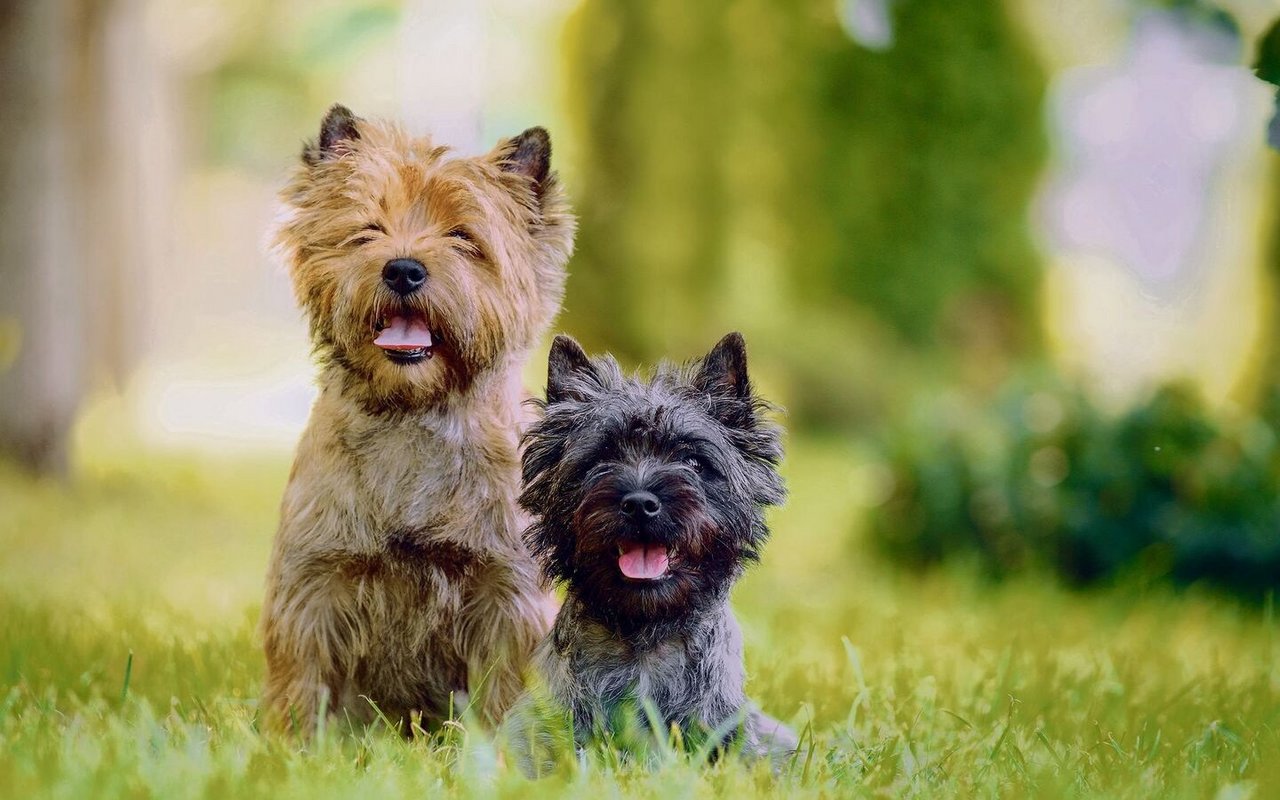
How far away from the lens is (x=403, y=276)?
348 centimetres

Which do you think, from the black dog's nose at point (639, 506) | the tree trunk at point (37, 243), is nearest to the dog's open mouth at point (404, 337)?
the black dog's nose at point (639, 506)

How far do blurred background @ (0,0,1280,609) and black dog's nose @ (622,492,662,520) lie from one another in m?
1.46

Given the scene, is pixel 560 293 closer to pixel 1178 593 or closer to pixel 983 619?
pixel 983 619

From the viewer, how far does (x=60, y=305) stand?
936 centimetres

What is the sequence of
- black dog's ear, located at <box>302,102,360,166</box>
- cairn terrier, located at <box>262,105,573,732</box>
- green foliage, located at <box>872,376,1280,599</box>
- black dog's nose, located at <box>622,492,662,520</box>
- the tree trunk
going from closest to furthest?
1. black dog's nose, located at <box>622,492,662,520</box>
2. cairn terrier, located at <box>262,105,573,732</box>
3. black dog's ear, located at <box>302,102,360,166</box>
4. green foliage, located at <box>872,376,1280,599</box>
5. the tree trunk

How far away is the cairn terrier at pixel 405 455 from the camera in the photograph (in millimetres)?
3580

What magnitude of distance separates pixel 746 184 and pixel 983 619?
1125 centimetres

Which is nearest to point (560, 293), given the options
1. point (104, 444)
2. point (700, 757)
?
point (700, 757)

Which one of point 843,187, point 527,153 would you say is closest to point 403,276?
point 527,153

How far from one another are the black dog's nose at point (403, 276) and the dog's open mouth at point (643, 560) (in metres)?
0.91

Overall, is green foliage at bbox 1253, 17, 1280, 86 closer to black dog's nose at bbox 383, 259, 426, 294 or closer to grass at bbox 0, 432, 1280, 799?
grass at bbox 0, 432, 1280, 799

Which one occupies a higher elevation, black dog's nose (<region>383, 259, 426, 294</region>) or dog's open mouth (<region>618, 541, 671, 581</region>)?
black dog's nose (<region>383, 259, 426, 294</region>)

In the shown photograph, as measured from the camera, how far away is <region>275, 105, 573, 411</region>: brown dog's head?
354cm

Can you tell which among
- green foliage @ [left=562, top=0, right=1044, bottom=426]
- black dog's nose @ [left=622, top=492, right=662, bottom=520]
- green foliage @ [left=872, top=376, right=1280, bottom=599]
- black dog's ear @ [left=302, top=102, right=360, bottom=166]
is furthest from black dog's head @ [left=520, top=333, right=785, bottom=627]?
green foliage @ [left=562, top=0, right=1044, bottom=426]
